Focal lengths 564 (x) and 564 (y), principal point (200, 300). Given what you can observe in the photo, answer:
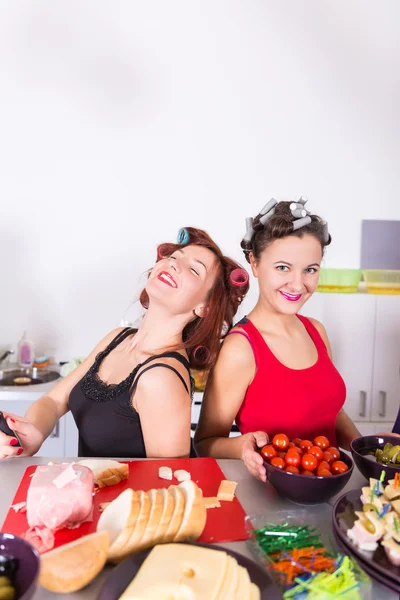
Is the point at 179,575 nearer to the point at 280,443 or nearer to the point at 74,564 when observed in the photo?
the point at 74,564

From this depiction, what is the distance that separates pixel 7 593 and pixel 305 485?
1.94ft

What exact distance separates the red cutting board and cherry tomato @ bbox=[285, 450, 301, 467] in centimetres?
14

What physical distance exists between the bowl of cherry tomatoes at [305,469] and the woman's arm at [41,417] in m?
0.58

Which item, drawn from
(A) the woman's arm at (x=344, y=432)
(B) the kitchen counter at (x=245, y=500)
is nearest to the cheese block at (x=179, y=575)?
(B) the kitchen counter at (x=245, y=500)

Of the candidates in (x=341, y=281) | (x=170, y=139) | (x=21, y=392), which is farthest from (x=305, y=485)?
(x=170, y=139)

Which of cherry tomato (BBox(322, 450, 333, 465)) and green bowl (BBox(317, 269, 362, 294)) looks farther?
green bowl (BBox(317, 269, 362, 294))

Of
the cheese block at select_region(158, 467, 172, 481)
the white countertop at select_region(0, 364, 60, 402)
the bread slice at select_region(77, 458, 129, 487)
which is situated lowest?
the white countertop at select_region(0, 364, 60, 402)

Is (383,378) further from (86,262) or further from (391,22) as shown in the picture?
(391,22)

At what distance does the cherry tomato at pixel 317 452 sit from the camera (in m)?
1.21

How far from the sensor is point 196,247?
1621 mm

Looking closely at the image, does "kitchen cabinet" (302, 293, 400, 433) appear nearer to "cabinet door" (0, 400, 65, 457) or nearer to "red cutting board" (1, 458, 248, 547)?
"cabinet door" (0, 400, 65, 457)

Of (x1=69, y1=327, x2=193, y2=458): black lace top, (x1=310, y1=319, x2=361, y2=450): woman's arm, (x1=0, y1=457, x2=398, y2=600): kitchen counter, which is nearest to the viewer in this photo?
(x1=0, y1=457, x2=398, y2=600): kitchen counter

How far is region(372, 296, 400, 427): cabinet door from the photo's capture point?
3.14 meters

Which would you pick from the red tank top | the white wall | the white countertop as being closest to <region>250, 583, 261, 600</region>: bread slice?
the red tank top
